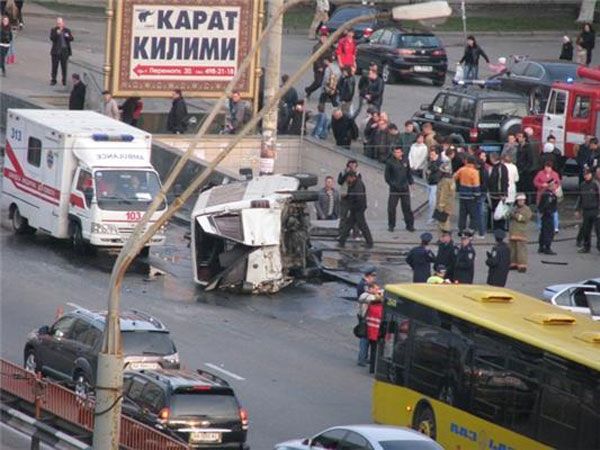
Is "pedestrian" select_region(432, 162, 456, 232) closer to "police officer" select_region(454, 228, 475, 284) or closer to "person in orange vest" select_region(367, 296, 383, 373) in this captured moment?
"police officer" select_region(454, 228, 475, 284)

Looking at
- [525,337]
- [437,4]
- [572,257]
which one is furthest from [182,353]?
[437,4]

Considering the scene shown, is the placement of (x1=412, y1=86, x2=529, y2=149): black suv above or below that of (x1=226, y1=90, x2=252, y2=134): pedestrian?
above

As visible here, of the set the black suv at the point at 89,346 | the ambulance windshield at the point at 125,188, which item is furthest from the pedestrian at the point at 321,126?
the black suv at the point at 89,346

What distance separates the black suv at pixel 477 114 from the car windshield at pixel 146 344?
1838 centimetres

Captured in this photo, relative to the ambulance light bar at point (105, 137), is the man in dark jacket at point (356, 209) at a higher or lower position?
lower

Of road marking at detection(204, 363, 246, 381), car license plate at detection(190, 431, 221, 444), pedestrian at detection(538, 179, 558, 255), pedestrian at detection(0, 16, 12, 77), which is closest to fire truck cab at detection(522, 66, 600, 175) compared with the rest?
pedestrian at detection(538, 179, 558, 255)

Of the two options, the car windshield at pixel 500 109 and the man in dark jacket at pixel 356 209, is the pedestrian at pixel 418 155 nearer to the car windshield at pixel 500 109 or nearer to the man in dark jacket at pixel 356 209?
the car windshield at pixel 500 109

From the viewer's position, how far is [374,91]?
47469mm

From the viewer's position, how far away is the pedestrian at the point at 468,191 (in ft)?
128

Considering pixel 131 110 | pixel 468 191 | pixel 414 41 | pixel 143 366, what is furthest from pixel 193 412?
pixel 414 41

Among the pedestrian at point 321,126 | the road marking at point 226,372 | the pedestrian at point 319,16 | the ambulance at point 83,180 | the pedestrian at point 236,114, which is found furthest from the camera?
the pedestrian at point 319,16

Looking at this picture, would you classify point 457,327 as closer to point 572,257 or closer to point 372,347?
point 372,347

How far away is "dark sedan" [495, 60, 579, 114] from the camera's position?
49125 millimetres

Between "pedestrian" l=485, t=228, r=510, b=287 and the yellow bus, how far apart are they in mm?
7475
